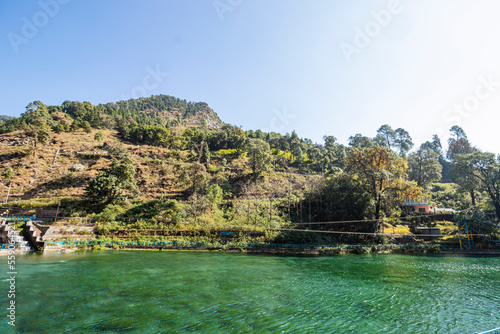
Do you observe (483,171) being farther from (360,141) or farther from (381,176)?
(360,141)

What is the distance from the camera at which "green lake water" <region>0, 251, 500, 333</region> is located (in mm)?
7168

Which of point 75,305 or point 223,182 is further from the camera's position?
point 223,182

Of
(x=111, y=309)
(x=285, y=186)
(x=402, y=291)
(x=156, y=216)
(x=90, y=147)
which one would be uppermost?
(x=90, y=147)

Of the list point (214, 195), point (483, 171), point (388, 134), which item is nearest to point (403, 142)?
point (388, 134)

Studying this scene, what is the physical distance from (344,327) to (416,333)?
2.10 meters

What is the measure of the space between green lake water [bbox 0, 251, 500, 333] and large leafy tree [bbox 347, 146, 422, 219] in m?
11.5

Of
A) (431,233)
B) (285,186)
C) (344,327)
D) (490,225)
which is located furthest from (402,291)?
(285,186)

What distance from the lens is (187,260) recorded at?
1700cm

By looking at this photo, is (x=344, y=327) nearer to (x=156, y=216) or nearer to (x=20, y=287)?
(x=20, y=287)

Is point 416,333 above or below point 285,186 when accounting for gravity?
below

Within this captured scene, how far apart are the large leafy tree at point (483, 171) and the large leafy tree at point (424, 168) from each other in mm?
9753

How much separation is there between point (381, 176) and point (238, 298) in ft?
76.8

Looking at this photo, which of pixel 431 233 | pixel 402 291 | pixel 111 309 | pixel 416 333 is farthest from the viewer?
pixel 431 233

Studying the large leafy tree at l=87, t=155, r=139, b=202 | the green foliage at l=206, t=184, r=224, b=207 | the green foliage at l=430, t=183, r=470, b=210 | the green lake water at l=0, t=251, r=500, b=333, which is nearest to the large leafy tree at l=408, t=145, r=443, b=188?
the green foliage at l=430, t=183, r=470, b=210
